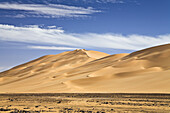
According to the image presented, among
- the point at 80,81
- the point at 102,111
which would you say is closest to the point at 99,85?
the point at 80,81

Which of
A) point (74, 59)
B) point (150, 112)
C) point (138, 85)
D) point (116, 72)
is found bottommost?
point (150, 112)

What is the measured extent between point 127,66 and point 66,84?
42.5ft

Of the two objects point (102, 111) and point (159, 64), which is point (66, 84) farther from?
point (102, 111)

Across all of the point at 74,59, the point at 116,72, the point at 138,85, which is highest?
the point at 74,59

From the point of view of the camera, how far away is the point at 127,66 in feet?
144

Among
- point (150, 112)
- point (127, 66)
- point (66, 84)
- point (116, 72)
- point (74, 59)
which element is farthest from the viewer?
point (74, 59)

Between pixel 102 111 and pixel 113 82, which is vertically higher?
pixel 113 82

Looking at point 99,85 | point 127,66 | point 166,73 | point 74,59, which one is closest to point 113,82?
point 99,85

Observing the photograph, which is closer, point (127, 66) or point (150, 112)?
point (150, 112)

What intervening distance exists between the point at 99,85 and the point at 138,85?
5.40 meters

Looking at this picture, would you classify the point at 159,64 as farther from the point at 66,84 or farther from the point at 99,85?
the point at 66,84

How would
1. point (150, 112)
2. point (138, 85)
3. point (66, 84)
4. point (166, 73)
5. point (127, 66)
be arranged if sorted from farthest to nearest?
point (127, 66), point (66, 84), point (166, 73), point (138, 85), point (150, 112)

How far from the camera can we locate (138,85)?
30.1m

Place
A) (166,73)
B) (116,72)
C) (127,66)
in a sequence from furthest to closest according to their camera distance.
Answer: (127,66)
(116,72)
(166,73)
